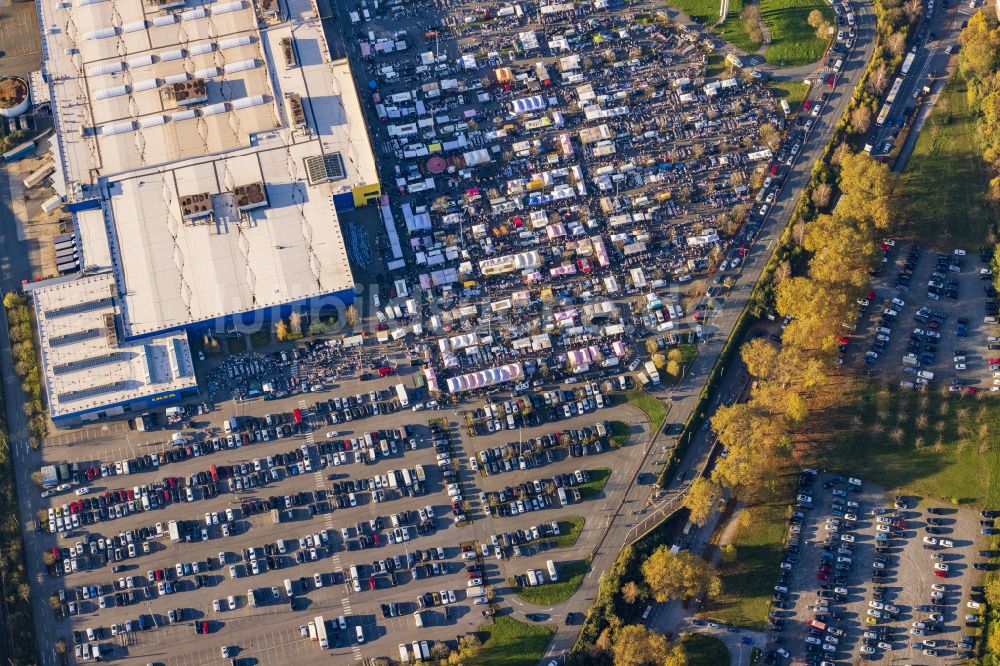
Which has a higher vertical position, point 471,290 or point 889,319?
point 471,290

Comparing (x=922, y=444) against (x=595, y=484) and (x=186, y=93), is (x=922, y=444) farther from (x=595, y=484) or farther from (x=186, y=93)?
(x=186, y=93)

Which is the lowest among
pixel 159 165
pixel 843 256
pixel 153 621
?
pixel 153 621

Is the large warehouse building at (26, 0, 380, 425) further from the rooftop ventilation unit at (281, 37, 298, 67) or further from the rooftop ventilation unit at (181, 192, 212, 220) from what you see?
the rooftop ventilation unit at (281, 37, 298, 67)

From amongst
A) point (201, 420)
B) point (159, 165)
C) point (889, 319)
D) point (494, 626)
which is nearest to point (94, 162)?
point (159, 165)

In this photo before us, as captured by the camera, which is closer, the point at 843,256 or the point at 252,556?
the point at 252,556

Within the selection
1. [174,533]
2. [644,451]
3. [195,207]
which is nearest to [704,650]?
[644,451]

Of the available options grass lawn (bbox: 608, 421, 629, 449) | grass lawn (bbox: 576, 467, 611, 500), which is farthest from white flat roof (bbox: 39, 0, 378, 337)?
grass lawn (bbox: 576, 467, 611, 500)

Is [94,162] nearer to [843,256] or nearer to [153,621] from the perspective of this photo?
[153,621]
